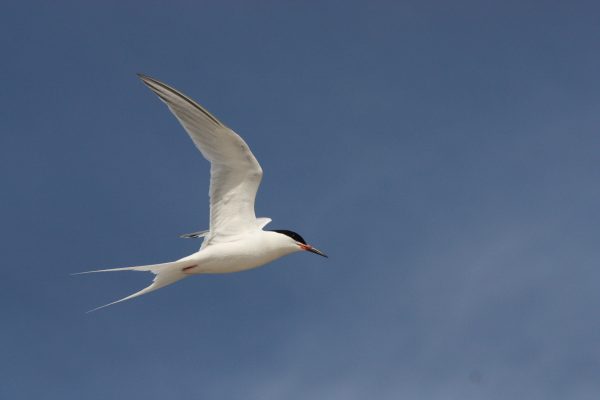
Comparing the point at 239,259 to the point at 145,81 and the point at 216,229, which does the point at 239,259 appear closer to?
the point at 216,229

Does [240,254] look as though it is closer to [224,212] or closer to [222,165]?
[224,212]

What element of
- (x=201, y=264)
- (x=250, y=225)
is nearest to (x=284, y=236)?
(x=250, y=225)

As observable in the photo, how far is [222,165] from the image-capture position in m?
12.6

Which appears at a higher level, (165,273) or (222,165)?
(222,165)

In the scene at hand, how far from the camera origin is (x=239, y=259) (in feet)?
41.5

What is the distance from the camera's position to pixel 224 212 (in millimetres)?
12992

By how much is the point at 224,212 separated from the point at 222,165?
0.83m

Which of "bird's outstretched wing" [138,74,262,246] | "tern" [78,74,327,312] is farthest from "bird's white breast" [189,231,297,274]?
"bird's outstretched wing" [138,74,262,246]

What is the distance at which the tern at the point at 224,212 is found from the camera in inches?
469

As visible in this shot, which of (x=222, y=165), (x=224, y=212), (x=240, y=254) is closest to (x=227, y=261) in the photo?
(x=240, y=254)

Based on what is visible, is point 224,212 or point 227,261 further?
point 224,212

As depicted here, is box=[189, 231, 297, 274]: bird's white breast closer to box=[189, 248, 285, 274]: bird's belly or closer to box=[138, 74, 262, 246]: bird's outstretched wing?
box=[189, 248, 285, 274]: bird's belly

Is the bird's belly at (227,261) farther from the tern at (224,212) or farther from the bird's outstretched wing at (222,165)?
the bird's outstretched wing at (222,165)

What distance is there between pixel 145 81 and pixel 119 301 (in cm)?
302
